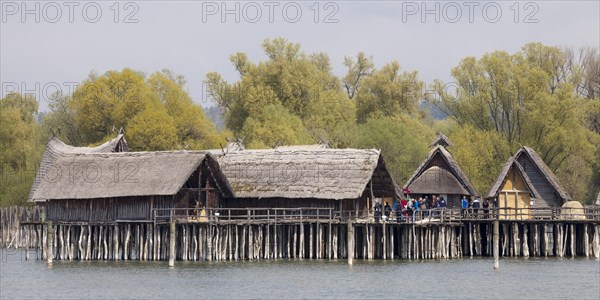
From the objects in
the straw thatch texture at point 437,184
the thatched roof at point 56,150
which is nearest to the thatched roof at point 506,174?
the straw thatch texture at point 437,184

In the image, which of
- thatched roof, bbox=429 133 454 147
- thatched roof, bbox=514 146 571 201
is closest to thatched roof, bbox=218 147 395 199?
thatched roof, bbox=429 133 454 147

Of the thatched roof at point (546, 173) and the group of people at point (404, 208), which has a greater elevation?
the thatched roof at point (546, 173)

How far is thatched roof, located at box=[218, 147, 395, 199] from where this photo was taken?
63.8 meters

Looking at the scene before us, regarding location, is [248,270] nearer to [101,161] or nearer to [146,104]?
[101,161]

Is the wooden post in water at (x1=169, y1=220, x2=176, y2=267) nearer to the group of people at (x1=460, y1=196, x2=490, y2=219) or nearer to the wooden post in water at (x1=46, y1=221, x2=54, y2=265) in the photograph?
the wooden post in water at (x1=46, y1=221, x2=54, y2=265)

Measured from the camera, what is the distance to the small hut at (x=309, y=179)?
6388 cm

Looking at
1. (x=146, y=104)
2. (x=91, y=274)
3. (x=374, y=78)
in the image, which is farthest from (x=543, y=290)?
(x=374, y=78)

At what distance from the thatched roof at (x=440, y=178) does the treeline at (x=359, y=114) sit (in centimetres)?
1057

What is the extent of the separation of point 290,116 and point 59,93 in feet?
92.8

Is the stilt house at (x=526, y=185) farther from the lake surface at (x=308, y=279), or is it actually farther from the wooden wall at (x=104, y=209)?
the wooden wall at (x=104, y=209)

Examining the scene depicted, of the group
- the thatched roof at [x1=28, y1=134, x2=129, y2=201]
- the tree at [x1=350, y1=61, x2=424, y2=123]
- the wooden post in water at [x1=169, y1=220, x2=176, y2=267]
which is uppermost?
the tree at [x1=350, y1=61, x2=424, y2=123]

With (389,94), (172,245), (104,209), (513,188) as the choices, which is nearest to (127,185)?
(104,209)

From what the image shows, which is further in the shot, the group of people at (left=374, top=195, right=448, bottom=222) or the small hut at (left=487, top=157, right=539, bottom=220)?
the small hut at (left=487, top=157, right=539, bottom=220)

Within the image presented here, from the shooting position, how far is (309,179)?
6488cm
